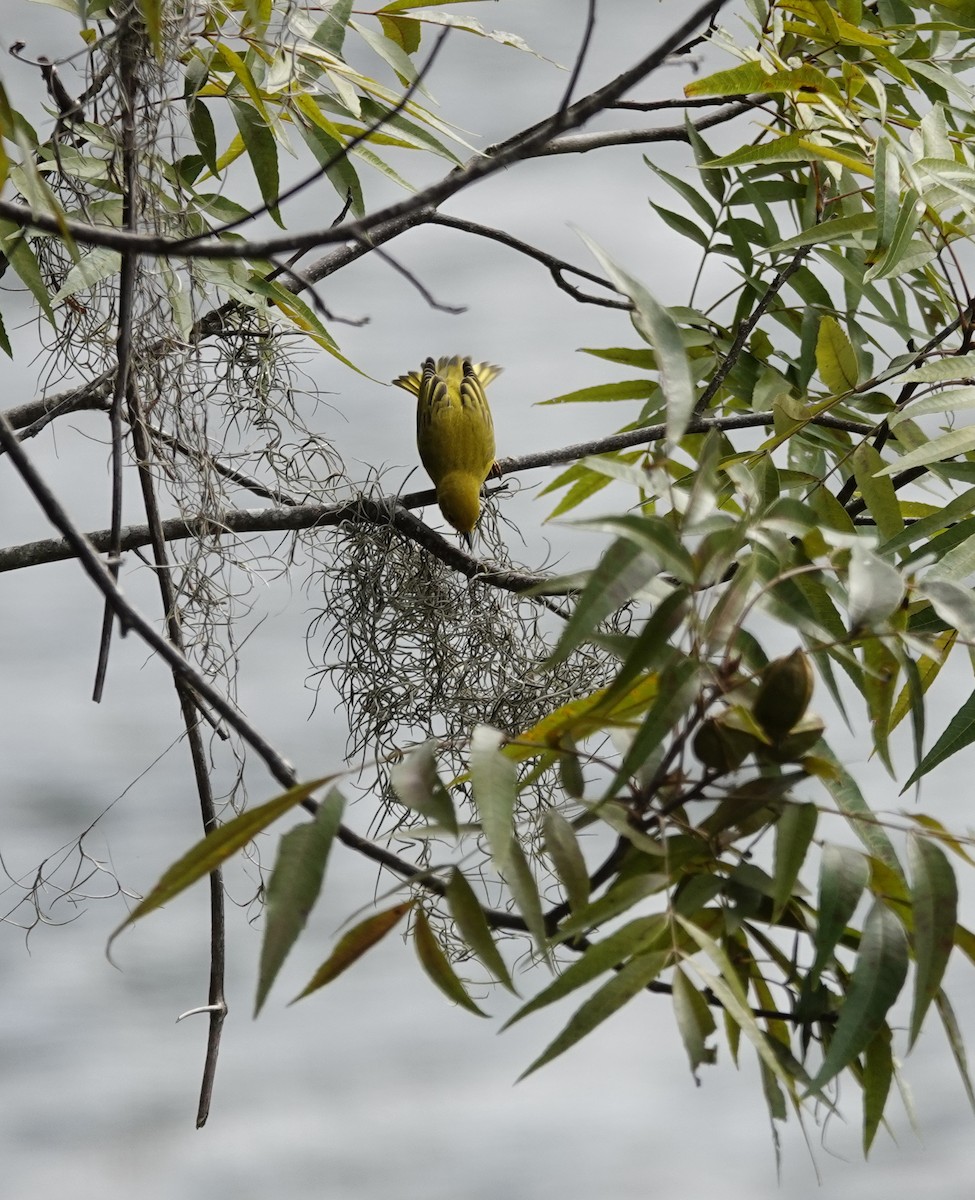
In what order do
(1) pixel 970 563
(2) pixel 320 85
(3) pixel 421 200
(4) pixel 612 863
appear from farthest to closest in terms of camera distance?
(2) pixel 320 85
(1) pixel 970 563
(4) pixel 612 863
(3) pixel 421 200

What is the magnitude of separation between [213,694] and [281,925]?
0.12 metres

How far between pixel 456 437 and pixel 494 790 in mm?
948

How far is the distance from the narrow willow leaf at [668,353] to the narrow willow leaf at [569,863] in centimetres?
18

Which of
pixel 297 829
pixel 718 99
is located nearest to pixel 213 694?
pixel 297 829

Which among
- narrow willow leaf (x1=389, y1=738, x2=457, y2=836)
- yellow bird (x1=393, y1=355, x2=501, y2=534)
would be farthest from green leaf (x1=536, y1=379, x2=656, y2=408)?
narrow willow leaf (x1=389, y1=738, x2=457, y2=836)

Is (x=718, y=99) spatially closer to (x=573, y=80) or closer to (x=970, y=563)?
(x=970, y=563)

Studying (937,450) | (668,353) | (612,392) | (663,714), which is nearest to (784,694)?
(663,714)

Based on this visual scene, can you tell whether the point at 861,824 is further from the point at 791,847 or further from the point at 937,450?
the point at 937,450

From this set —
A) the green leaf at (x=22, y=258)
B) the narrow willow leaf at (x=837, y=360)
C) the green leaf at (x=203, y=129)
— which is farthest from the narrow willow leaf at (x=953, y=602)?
the green leaf at (x=203, y=129)

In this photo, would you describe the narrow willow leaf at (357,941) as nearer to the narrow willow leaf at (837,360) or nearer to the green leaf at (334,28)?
the narrow willow leaf at (837,360)

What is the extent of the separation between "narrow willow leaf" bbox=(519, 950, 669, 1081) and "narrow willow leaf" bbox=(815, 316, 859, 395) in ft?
2.02

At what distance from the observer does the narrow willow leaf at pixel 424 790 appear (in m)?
0.59

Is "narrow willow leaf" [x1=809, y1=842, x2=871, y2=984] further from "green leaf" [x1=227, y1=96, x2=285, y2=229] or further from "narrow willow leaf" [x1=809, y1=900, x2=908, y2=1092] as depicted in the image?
"green leaf" [x1=227, y1=96, x2=285, y2=229]

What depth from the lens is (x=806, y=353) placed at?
50.8 inches
